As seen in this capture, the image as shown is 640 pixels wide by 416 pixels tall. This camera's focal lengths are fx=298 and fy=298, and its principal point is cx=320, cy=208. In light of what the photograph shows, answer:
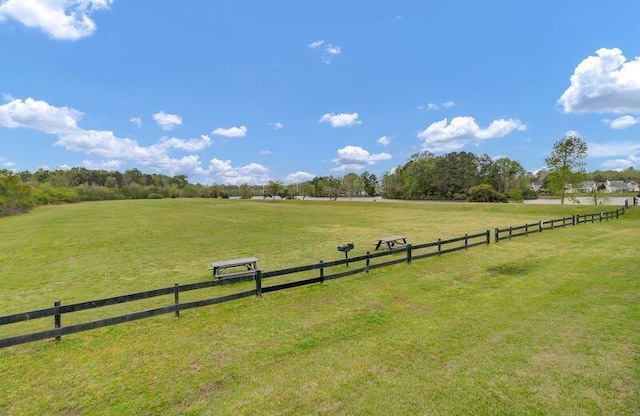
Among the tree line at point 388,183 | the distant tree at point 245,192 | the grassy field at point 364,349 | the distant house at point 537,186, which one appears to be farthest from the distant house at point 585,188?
the distant tree at point 245,192

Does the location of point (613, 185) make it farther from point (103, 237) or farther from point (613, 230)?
point (103, 237)

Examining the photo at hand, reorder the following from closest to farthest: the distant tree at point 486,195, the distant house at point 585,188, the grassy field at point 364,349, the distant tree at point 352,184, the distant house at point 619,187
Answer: the grassy field at point 364,349
the distant house at point 585,188
the distant tree at point 486,195
the distant house at point 619,187
the distant tree at point 352,184

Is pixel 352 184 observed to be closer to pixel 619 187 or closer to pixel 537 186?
pixel 537 186

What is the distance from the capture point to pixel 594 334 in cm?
639

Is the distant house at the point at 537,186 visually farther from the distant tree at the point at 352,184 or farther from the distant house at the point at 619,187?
the distant tree at the point at 352,184

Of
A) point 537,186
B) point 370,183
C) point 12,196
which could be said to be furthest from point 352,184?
point 12,196

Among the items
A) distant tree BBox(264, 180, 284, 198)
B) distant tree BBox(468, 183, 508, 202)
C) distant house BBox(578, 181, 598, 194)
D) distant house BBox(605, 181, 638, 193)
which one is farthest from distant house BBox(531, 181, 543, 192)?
distant tree BBox(264, 180, 284, 198)

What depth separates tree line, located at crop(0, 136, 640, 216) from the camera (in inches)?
2045

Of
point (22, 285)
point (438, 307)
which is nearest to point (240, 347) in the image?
point (438, 307)

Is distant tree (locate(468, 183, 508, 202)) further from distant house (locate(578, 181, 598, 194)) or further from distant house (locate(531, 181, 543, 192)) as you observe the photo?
distant house (locate(531, 181, 543, 192))

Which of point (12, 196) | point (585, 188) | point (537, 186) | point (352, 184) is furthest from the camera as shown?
point (537, 186)

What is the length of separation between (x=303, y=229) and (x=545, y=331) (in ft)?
69.4

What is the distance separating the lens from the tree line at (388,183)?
5194 cm

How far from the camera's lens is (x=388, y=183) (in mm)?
118750
